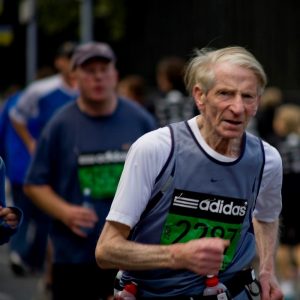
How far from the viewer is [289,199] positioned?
13.6 m

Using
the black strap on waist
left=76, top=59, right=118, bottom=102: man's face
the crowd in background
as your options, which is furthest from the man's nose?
the crowd in background

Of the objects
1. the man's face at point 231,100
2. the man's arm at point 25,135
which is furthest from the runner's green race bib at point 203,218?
the man's arm at point 25,135

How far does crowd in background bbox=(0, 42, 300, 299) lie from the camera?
37.2 ft

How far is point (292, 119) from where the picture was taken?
1409cm

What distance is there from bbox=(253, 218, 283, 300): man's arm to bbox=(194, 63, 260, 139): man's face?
68 cm

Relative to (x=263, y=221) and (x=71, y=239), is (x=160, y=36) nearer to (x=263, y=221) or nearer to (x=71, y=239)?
(x=71, y=239)

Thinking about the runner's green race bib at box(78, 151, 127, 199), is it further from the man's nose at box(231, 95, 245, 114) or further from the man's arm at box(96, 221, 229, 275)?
the man's nose at box(231, 95, 245, 114)

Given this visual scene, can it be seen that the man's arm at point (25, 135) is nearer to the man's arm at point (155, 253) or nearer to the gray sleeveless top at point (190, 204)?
the gray sleeveless top at point (190, 204)

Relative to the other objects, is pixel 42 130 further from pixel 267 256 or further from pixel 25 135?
pixel 267 256

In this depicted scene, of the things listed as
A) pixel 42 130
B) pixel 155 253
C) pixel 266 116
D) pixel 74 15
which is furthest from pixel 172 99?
pixel 74 15

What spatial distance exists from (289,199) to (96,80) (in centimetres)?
568

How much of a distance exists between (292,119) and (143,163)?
29.5ft

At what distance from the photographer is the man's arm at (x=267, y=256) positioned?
5742 millimetres

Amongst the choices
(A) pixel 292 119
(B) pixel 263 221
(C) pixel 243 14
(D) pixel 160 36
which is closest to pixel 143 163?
(B) pixel 263 221
